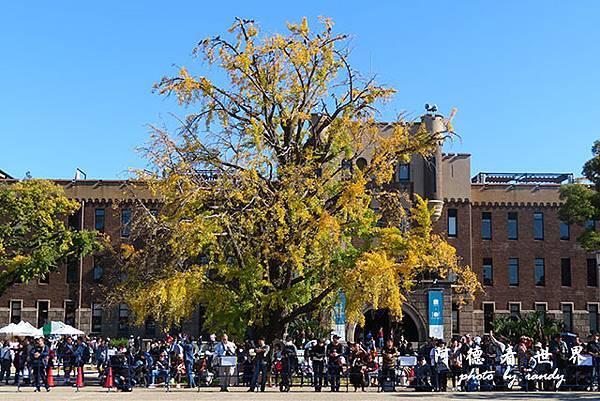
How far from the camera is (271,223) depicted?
3042 cm

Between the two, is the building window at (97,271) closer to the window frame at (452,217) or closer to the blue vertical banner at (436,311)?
the blue vertical banner at (436,311)

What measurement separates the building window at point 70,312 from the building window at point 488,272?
2479 centimetres

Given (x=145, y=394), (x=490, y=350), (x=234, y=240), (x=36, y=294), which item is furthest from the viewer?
(x=36, y=294)

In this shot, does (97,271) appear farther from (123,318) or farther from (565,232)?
(565,232)

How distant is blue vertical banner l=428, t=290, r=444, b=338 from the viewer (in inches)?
1889

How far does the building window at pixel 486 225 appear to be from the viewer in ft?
182

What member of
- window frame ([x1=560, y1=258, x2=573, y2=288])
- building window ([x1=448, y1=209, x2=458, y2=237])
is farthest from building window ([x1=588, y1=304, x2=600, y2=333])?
building window ([x1=448, y1=209, x2=458, y2=237])

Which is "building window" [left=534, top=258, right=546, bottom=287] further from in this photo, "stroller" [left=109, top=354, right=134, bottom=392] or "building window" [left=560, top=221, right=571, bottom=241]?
"stroller" [left=109, top=354, right=134, bottom=392]

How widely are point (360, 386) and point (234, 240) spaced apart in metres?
6.49

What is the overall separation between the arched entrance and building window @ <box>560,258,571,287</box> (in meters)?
10.3

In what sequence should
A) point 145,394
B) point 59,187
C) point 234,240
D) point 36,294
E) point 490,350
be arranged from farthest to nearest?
point 36,294, point 59,187, point 234,240, point 490,350, point 145,394

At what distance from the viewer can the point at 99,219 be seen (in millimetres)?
55406

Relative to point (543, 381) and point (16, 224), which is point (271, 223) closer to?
point (543, 381)

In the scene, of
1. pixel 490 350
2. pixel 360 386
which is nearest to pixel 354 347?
pixel 360 386
